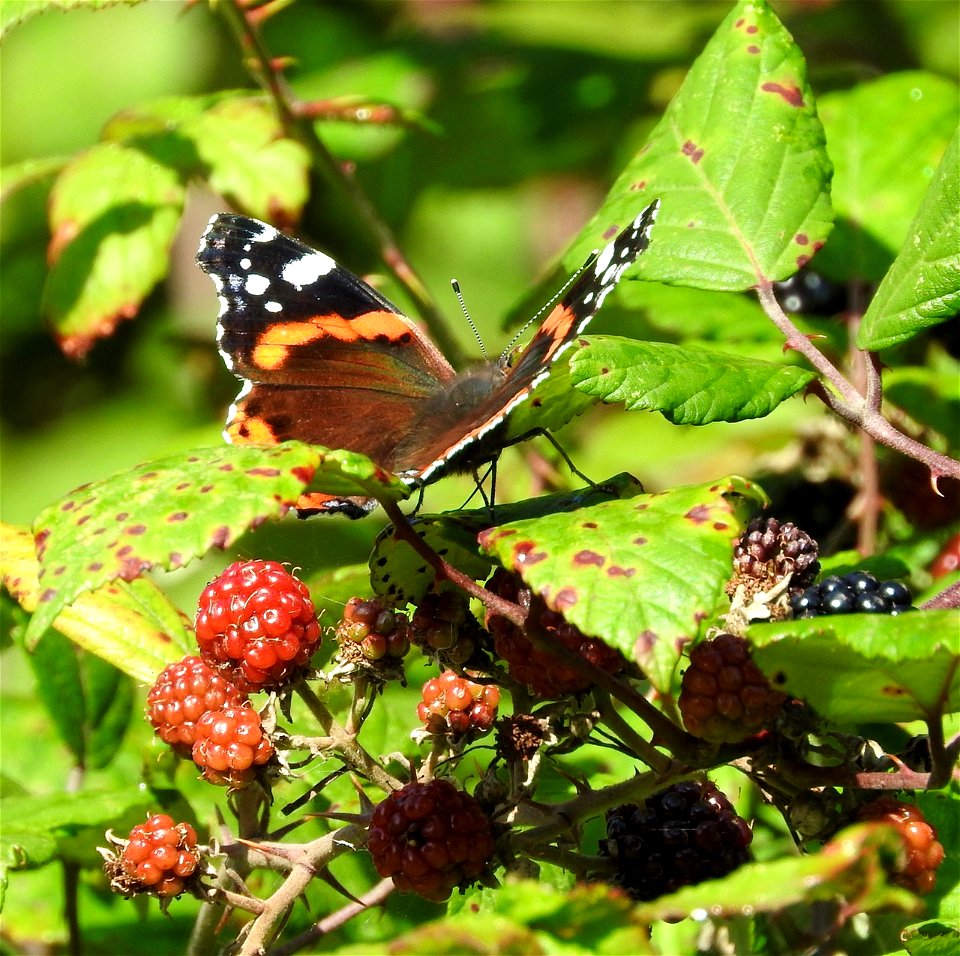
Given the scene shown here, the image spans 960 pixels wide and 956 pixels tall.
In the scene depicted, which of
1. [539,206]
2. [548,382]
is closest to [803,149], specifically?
[548,382]

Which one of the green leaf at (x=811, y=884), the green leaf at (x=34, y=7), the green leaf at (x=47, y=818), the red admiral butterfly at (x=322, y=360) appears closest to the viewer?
the green leaf at (x=811, y=884)

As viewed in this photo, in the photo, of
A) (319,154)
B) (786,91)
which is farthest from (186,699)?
(319,154)

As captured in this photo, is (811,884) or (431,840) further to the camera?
(431,840)

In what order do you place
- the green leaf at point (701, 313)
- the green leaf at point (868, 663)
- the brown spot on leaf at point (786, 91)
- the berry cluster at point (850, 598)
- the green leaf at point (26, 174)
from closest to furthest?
the green leaf at point (868, 663) → the berry cluster at point (850, 598) → the brown spot on leaf at point (786, 91) → the green leaf at point (701, 313) → the green leaf at point (26, 174)

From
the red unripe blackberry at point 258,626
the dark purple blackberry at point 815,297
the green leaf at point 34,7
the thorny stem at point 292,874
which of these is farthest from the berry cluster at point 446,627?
the dark purple blackberry at point 815,297

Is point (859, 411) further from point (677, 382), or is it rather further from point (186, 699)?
point (186, 699)

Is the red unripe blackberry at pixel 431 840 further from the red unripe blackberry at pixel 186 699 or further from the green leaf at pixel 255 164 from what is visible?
the green leaf at pixel 255 164

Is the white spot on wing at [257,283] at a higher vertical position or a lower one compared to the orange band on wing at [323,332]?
higher

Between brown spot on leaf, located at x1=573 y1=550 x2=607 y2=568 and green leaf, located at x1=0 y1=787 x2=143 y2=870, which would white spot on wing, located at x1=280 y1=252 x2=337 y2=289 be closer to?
green leaf, located at x1=0 y1=787 x2=143 y2=870
